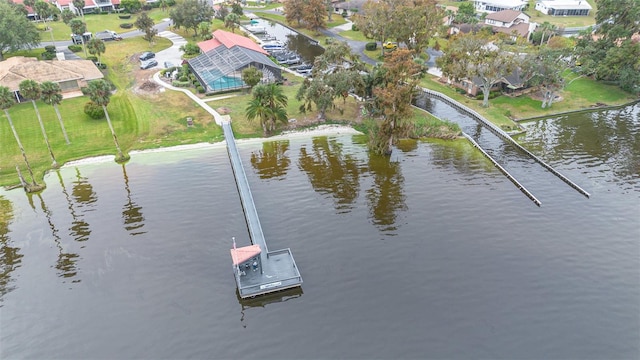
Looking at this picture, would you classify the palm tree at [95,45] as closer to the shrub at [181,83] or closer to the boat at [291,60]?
the shrub at [181,83]

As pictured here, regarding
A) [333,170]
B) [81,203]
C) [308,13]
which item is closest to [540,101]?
[333,170]

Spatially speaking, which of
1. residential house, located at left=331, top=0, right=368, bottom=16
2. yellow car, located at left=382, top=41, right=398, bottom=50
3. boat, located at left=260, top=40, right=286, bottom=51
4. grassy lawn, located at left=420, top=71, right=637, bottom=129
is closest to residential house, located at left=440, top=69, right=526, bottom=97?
grassy lawn, located at left=420, top=71, right=637, bottom=129

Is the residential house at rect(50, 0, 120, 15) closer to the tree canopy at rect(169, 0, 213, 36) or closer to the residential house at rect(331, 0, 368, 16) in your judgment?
the tree canopy at rect(169, 0, 213, 36)

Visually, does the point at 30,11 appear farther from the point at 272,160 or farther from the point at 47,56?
the point at 272,160

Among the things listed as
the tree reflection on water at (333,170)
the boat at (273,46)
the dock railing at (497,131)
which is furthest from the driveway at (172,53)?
the dock railing at (497,131)

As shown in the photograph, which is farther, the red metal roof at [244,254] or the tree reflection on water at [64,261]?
the tree reflection on water at [64,261]
